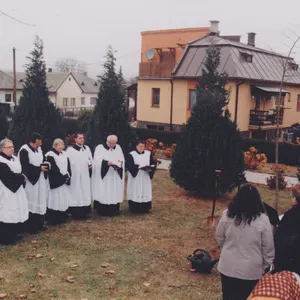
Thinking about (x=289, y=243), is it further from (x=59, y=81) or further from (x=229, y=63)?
(x=59, y=81)

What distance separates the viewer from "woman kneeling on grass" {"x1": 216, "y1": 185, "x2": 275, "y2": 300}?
14.8 ft

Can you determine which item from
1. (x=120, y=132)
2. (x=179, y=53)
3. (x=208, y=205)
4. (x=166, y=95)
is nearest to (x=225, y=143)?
(x=208, y=205)

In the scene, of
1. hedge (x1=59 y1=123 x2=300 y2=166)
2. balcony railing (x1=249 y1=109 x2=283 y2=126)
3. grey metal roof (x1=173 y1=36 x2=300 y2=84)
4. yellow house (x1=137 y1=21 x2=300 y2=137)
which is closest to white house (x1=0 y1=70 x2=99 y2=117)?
yellow house (x1=137 y1=21 x2=300 y2=137)

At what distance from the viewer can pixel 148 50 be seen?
103 ft

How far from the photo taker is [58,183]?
8.76m

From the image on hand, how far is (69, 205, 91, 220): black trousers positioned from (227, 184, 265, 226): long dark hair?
5.52m

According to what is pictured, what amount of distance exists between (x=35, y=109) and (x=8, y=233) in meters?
7.62

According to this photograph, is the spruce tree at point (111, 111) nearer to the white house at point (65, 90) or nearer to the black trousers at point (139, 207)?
the black trousers at point (139, 207)

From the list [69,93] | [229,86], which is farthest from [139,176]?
[69,93]

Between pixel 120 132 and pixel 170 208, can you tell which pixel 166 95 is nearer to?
pixel 120 132

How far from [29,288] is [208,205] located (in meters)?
6.50

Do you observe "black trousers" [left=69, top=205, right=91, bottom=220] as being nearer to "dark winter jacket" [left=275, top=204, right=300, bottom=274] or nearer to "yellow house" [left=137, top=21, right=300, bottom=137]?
"dark winter jacket" [left=275, top=204, right=300, bottom=274]

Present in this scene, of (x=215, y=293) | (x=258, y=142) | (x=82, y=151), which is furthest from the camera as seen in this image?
(x=258, y=142)

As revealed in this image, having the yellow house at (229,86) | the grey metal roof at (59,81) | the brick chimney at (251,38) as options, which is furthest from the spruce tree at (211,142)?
the grey metal roof at (59,81)
